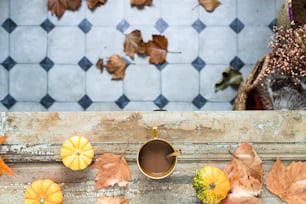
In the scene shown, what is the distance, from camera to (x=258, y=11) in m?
2.07

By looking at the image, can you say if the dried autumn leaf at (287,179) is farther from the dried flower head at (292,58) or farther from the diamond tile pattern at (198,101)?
the diamond tile pattern at (198,101)

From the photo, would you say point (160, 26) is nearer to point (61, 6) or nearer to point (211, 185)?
point (61, 6)

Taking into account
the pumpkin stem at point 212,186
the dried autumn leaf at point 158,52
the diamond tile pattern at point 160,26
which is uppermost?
the diamond tile pattern at point 160,26

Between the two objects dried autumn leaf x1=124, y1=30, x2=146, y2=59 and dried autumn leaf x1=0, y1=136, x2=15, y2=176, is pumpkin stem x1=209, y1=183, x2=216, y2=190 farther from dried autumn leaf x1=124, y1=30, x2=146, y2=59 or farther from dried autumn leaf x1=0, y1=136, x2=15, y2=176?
dried autumn leaf x1=124, y1=30, x2=146, y2=59

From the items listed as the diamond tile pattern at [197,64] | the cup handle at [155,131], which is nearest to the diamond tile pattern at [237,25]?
the diamond tile pattern at [197,64]

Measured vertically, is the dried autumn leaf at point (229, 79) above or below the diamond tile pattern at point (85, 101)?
above

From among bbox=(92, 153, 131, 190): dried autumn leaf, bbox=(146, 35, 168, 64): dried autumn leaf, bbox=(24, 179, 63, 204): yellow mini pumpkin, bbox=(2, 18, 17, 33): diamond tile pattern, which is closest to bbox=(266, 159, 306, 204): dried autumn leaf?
bbox=(92, 153, 131, 190): dried autumn leaf

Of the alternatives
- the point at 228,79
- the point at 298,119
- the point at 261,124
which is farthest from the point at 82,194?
the point at 228,79

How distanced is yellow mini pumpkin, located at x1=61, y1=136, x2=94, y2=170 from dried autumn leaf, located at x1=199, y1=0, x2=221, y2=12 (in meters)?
1.04

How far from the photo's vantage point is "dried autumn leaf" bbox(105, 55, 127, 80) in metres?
2.04

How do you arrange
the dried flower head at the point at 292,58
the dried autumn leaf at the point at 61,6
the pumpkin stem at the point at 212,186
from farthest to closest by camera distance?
the dried autumn leaf at the point at 61,6
the dried flower head at the point at 292,58
the pumpkin stem at the point at 212,186

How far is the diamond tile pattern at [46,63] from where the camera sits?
2062 mm

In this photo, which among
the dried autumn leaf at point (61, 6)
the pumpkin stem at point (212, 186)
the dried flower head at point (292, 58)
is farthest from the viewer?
the dried autumn leaf at point (61, 6)

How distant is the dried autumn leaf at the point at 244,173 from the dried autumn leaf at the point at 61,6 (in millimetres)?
1128
